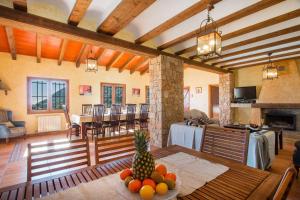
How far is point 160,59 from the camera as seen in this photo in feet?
13.7

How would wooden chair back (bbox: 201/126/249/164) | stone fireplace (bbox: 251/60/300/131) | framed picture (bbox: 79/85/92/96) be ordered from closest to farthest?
wooden chair back (bbox: 201/126/249/164) < stone fireplace (bbox: 251/60/300/131) < framed picture (bbox: 79/85/92/96)

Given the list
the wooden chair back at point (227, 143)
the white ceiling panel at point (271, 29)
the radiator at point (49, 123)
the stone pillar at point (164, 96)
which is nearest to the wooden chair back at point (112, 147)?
the wooden chair back at point (227, 143)

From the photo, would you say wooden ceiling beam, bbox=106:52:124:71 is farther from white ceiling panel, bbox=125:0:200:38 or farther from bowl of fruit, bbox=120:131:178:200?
bowl of fruit, bbox=120:131:178:200

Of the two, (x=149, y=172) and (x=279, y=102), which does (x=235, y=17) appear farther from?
(x=279, y=102)

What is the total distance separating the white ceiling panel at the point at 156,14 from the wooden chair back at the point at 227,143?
1824 mm

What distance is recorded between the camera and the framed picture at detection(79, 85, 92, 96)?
6805 mm

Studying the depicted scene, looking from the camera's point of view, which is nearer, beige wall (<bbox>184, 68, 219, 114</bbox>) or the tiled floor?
the tiled floor

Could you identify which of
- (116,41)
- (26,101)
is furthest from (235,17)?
(26,101)

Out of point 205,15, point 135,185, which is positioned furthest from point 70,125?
point 135,185

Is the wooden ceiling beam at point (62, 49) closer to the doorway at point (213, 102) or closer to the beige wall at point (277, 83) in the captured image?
the doorway at point (213, 102)

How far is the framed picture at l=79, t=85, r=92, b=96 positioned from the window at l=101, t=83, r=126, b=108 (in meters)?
0.56

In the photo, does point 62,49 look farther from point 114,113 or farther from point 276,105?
point 276,105

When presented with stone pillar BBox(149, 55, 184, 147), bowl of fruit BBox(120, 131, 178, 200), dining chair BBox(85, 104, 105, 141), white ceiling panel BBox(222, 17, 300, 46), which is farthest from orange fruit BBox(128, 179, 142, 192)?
dining chair BBox(85, 104, 105, 141)

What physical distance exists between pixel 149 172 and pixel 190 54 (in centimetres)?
444
